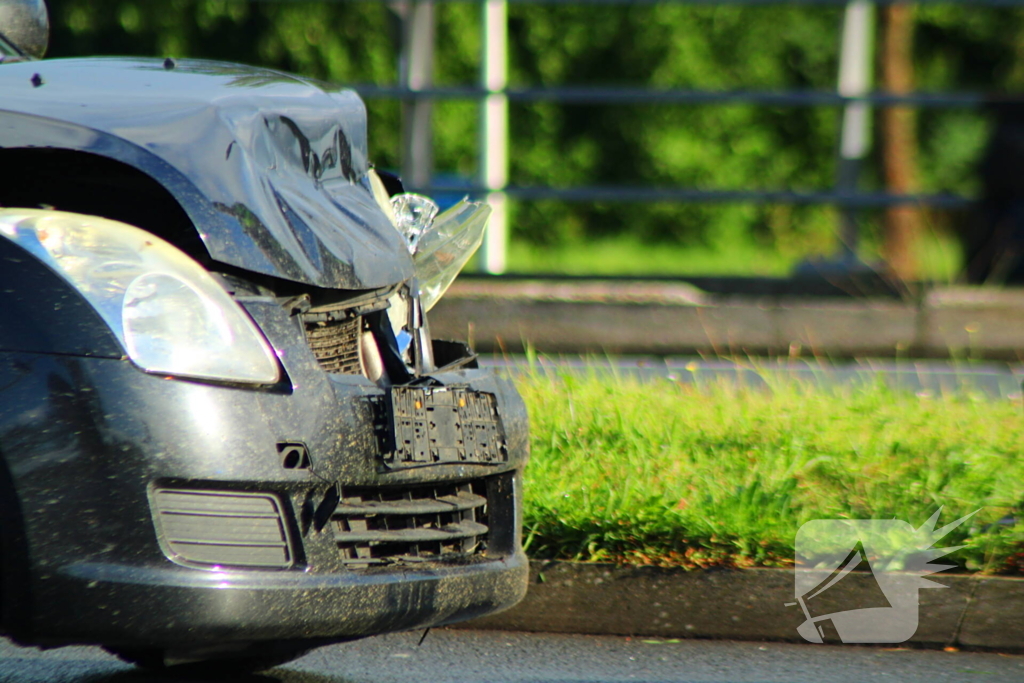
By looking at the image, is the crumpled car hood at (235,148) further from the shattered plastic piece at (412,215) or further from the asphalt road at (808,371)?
the asphalt road at (808,371)

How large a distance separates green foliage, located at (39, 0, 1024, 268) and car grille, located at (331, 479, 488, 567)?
40.1 feet

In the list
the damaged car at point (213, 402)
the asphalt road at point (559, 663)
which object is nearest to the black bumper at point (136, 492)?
the damaged car at point (213, 402)

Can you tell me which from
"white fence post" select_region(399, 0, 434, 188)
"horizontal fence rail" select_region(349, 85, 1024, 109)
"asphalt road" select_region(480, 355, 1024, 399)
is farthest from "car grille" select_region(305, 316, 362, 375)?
"white fence post" select_region(399, 0, 434, 188)

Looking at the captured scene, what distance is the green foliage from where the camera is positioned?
601 inches

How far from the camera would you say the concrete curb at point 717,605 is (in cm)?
318

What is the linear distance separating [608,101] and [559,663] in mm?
3746

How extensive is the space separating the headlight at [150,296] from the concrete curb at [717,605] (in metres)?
1.29

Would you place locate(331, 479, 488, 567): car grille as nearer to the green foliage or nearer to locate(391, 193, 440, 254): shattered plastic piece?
locate(391, 193, 440, 254): shattered plastic piece

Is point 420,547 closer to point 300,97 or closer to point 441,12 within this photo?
point 300,97

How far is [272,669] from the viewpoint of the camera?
2965 mm

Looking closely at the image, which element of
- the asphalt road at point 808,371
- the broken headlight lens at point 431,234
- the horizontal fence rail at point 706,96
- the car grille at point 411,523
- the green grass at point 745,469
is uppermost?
the horizontal fence rail at point 706,96

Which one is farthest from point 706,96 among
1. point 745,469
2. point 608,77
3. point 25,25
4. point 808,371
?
point 608,77

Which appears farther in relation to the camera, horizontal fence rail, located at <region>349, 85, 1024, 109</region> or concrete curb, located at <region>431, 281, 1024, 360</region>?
horizontal fence rail, located at <region>349, 85, 1024, 109</region>

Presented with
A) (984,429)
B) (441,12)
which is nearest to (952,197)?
(984,429)
